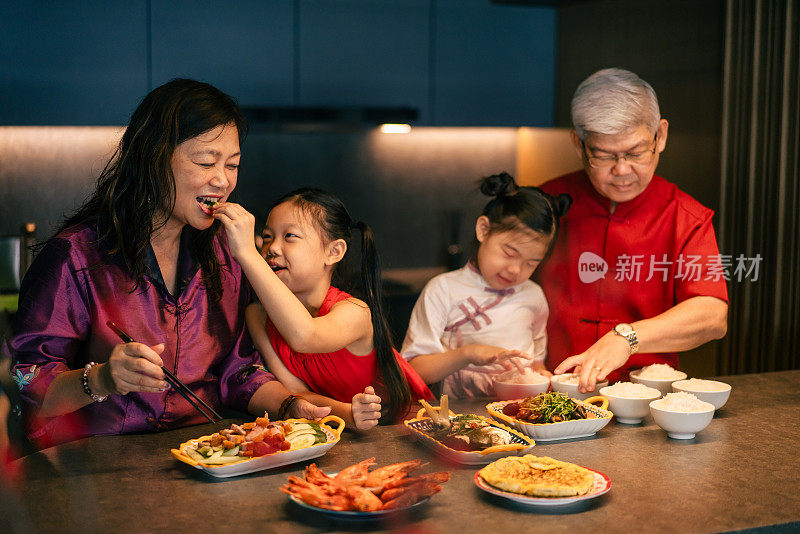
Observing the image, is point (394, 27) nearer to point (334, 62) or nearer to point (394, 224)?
point (334, 62)

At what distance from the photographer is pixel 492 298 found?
7.13 feet

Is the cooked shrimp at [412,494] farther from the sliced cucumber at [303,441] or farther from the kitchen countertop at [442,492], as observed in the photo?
the sliced cucumber at [303,441]

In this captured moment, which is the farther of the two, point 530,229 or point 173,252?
point 530,229

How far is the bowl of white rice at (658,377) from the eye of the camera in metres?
1.74

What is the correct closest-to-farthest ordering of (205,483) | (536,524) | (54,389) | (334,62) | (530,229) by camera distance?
(536,524) → (205,483) → (54,389) → (530,229) → (334,62)

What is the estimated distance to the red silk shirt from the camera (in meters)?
2.09

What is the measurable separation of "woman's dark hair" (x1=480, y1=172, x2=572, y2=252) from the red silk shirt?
16 centimetres

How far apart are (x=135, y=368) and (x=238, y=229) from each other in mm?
338

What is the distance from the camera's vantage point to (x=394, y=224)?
154 inches

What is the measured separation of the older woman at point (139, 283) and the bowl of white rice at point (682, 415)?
64 centimetres

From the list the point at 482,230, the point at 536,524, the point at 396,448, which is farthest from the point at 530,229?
the point at 536,524

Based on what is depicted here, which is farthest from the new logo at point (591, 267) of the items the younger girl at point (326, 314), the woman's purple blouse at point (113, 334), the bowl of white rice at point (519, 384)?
the woman's purple blouse at point (113, 334)

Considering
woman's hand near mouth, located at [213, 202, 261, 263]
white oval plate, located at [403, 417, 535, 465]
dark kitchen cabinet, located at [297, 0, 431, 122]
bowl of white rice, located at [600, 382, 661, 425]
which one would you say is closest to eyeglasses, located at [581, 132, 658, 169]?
bowl of white rice, located at [600, 382, 661, 425]

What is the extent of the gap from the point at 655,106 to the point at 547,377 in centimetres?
76
